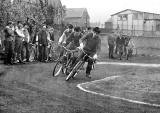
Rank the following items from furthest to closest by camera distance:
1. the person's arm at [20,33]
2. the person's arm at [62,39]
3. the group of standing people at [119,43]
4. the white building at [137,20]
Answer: the white building at [137,20], the group of standing people at [119,43], the person's arm at [20,33], the person's arm at [62,39]

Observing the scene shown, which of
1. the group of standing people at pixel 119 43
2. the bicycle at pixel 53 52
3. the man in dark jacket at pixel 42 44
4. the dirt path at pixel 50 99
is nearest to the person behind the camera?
the dirt path at pixel 50 99

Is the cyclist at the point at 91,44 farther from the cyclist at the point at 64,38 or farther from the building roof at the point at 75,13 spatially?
the building roof at the point at 75,13

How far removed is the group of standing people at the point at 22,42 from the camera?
17.5m

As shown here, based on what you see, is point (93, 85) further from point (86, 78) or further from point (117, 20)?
point (117, 20)

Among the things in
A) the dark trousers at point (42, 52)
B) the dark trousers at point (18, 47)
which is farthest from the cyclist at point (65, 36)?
the dark trousers at point (42, 52)

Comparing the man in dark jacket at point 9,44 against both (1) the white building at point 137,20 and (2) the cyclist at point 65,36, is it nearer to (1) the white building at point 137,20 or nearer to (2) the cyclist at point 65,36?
(2) the cyclist at point 65,36

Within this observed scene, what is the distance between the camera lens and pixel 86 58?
537 inches

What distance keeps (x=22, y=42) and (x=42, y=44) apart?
4.96 feet

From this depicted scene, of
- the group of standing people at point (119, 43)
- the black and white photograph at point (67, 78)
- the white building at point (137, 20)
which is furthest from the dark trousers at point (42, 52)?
the white building at point (137, 20)

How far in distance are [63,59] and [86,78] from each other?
1.12 m

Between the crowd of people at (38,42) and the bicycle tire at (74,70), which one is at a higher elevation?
the crowd of people at (38,42)

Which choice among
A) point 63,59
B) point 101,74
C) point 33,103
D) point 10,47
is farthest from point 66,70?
point 33,103

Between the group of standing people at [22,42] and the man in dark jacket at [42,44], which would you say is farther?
the man in dark jacket at [42,44]

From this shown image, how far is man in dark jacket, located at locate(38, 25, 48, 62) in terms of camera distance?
773 inches
